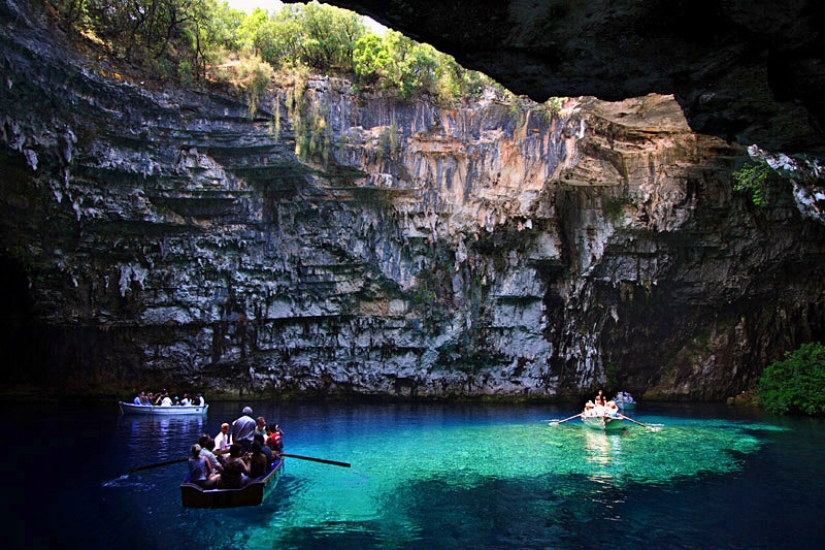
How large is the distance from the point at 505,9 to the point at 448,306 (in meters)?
22.5

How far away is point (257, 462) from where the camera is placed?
10258mm

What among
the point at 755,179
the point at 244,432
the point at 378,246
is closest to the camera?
the point at 244,432

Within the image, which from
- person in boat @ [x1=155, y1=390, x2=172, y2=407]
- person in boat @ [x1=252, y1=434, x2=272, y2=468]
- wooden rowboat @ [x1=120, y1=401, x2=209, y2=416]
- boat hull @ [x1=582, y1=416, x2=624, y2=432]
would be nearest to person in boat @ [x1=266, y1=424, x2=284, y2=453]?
person in boat @ [x1=252, y1=434, x2=272, y2=468]

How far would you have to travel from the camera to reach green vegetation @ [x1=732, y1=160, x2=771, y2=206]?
58.9ft

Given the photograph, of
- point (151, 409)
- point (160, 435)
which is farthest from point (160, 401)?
point (160, 435)

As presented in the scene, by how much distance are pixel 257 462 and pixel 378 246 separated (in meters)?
16.3

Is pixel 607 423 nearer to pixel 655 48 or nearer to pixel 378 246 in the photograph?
pixel 378 246

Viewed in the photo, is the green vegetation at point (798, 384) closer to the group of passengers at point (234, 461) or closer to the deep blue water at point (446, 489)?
the deep blue water at point (446, 489)

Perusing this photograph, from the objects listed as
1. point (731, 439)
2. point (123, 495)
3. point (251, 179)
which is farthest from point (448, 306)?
point (123, 495)

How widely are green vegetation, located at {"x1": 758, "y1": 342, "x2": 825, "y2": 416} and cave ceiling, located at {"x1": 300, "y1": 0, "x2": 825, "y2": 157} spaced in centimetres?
2149

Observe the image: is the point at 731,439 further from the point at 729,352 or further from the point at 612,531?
the point at 729,352

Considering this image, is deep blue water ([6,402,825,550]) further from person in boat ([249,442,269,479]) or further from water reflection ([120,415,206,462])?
person in boat ([249,442,269,479])

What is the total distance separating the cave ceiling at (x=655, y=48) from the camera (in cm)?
480

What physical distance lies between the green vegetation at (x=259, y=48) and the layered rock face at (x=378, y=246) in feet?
2.87
